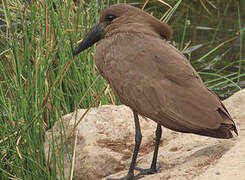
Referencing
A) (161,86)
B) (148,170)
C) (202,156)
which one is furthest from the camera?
(148,170)

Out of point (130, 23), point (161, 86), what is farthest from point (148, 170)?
point (130, 23)

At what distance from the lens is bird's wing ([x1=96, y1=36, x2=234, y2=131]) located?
310 cm

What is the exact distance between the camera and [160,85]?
10.5ft

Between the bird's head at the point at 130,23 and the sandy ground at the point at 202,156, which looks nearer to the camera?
the sandy ground at the point at 202,156

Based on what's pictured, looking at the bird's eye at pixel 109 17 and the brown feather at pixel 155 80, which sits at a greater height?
the bird's eye at pixel 109 17

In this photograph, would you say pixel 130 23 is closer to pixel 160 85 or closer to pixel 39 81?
pixel 160 85

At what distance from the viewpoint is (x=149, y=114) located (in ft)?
10.6

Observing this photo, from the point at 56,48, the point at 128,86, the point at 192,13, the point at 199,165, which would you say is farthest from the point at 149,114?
the point at 192,13

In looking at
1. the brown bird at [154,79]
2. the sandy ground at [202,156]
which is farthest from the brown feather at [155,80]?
the sandy ground at [202,156]

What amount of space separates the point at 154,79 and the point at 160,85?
0.05 m

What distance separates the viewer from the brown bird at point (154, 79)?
309cm

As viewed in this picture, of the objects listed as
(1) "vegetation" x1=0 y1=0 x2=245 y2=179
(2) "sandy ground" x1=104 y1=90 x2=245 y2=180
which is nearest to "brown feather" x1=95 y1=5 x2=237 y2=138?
(2) "sandy ground" x1=104 y1=90 x2=245 y2=180

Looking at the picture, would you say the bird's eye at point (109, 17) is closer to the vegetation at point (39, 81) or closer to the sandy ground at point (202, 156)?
the vegetation at point (39, 81)

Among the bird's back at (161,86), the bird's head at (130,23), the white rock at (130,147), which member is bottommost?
the white rock at (130,147)
